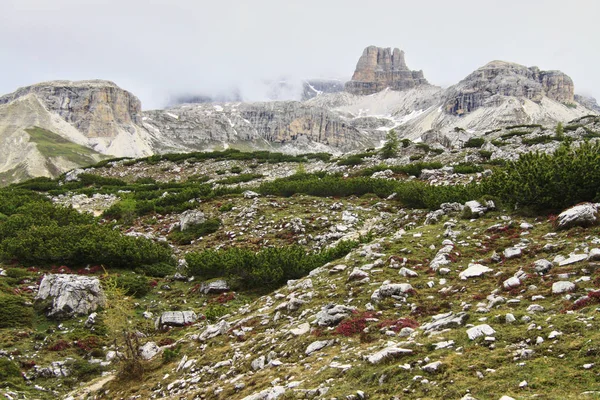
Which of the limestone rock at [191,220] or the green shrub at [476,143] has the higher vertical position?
the green shrub at [476,143]

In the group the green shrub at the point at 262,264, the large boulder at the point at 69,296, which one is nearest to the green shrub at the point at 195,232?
the green shrub at the point at 262,264

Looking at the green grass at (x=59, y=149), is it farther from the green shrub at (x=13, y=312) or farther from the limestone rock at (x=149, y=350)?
the limestone rock at (x=149, y=350)

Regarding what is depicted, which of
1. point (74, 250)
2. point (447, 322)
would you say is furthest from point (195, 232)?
point (447, 322)

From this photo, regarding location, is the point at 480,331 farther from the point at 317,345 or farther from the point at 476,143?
the point at 476,143

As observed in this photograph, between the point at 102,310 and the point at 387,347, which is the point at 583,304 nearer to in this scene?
the point at 387,347

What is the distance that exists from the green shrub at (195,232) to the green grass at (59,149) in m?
179

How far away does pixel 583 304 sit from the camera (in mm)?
6641

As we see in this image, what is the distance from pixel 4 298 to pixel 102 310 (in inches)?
126

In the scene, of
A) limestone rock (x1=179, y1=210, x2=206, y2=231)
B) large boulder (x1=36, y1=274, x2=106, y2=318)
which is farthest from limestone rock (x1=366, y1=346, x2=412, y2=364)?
limestone rock (x1=179, y1=210, x2=206, y2=231)

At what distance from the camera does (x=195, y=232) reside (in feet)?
77.6

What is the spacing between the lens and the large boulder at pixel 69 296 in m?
13.8

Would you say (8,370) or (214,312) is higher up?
(214,312)

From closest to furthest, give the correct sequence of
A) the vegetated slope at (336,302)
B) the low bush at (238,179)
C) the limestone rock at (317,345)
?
the vegetated slope at (336,302) < the limestone rock at (317,345) < the low bush at (238,179)

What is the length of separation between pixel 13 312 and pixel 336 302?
36.2ft
